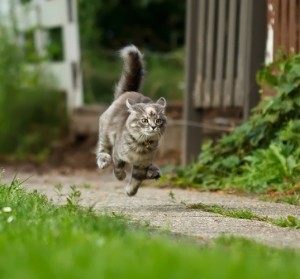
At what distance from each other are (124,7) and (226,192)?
13.4 metres

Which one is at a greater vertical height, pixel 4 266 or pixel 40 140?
pixel 4 266

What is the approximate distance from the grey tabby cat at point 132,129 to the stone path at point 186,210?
292 mm

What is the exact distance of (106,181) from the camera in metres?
13.4

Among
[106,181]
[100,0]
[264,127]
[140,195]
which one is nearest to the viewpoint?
[140,195]

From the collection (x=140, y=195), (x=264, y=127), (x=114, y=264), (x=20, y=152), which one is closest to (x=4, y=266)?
(x=114, y=264)

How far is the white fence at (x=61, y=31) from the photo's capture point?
739 inches

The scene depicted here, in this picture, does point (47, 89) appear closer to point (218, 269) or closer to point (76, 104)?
point (76, 104)

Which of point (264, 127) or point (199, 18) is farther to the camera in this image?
point (199, 18)

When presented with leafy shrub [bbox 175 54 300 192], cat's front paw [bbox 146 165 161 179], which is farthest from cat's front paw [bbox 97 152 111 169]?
leafy shrub [bbox 175 54 300 192]

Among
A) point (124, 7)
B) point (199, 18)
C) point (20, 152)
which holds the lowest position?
point (20, 152)

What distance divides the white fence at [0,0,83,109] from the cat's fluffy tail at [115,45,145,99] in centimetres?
841

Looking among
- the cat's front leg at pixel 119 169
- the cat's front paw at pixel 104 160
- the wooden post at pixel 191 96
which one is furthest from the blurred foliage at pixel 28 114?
the cat's front leg at pixel 119 169

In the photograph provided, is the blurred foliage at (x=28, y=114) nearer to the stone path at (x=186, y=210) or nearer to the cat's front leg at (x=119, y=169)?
the stone path at (x=186, y=210)

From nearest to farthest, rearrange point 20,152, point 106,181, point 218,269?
point 218,269 → point 106,181 → point 20,152
